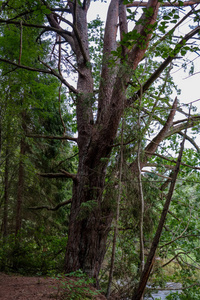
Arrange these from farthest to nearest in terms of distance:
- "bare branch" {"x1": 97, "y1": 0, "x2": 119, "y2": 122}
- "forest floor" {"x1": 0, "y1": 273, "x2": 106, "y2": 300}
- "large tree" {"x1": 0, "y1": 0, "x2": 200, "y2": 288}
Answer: "bare branch" {"x1": 97, "y1": 0, "x2": 119, "y2": 122} → "large tree" {"x1": 0, "y1": 0, "x2": 200, "y2": 288} → "forest floor" {"x1": 0, "y1": 273, "x2": 106, "y2": 300}

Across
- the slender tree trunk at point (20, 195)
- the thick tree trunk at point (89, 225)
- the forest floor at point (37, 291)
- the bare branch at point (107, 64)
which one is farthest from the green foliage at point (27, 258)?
the bare branch at point (107, 64)

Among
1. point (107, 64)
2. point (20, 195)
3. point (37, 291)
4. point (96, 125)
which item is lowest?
point (37, 291)

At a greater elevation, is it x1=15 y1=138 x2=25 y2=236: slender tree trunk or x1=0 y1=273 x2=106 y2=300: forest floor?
x1=15 y1=138 x2=25 y2=236: slender tree trunk

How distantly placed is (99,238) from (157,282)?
1814 millimetres

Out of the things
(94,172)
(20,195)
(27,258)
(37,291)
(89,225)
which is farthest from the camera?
(20,195)

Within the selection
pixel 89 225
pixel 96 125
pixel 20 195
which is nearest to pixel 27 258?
pixel 20 195

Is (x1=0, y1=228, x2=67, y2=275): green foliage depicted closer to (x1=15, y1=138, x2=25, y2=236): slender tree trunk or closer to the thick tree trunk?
(x1=15, y1=138, x2=25, y2=236): slender tree trunk

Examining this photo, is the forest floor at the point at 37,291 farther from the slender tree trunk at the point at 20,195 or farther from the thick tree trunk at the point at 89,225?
the slender tree trunk at the point at 20,195

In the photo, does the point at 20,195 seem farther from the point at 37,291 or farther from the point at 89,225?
the point at 37,291

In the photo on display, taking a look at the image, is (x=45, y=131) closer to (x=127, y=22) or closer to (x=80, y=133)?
(x=80, y=133)

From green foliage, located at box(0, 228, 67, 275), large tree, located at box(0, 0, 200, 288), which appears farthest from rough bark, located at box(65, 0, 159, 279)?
green foliage, located at box(0, 228, 67, 275)

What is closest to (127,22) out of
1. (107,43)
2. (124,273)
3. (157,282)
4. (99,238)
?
(107,43)

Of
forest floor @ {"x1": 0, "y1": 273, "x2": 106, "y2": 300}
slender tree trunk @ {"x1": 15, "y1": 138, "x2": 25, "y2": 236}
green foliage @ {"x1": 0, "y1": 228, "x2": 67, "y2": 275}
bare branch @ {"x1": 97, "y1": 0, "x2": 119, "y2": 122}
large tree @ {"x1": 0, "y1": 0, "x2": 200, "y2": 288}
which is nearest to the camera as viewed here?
forest floor @ {"x1": 0, "y1": 273, "x2": 106, "y2": 300}

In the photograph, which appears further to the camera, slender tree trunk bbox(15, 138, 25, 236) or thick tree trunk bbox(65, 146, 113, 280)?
slender tree trunk bbox(15, 138, 25, 236)
